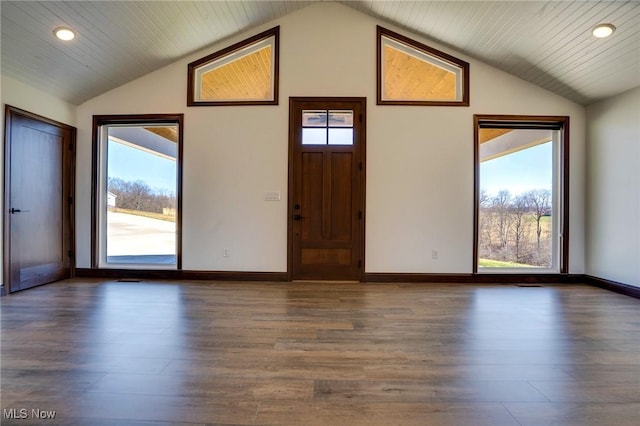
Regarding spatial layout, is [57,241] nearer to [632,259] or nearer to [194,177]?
[194,177]

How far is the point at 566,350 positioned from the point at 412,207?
8.36 feet

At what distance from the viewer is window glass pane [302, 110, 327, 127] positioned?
15.0 ft

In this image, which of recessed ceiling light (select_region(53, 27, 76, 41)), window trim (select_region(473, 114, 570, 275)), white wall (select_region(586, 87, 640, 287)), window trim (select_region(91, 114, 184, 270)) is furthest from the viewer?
window trim (select_region(91, 114, 184, 270))

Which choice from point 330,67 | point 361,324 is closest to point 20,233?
point 361,324

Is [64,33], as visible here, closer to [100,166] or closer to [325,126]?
[100,166]

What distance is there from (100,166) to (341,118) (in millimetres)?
3744

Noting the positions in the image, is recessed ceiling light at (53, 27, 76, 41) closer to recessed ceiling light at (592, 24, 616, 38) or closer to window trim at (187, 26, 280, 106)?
window trim at (187, 26, 280, 106)

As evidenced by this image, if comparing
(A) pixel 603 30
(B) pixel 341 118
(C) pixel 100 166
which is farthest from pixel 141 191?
(A) pixel 603 30

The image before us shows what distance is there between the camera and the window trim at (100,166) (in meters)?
4.61

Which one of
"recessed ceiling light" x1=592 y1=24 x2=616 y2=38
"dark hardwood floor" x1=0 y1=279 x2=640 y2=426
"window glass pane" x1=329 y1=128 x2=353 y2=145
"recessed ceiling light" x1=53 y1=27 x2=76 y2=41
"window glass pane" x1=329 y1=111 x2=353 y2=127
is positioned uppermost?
"recessed ceiling light" x1=53 y1=27 x2=76 y2=41

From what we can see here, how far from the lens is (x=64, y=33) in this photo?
3373 millimetres

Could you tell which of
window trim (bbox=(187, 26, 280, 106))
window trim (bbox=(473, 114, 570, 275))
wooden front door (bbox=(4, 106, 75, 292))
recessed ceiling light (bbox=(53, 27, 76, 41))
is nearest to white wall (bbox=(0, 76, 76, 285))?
wooden front door (bbox=(4, 106, 75, 292))

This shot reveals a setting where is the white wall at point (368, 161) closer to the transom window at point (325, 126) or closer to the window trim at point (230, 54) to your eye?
the window trim at point (230, 54)

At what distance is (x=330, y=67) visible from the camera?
14.9ft
